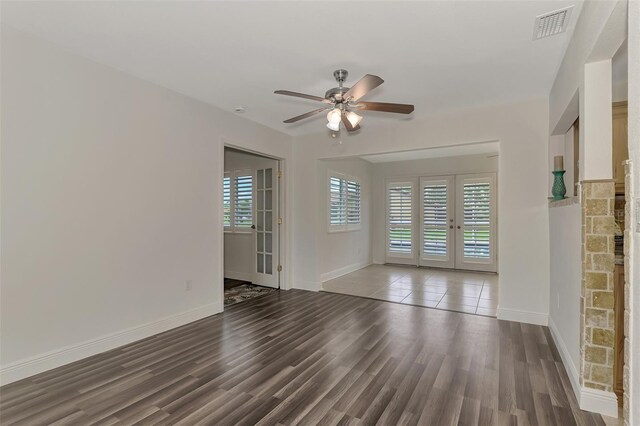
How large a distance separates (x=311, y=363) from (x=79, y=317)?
Answer: 2.07 m

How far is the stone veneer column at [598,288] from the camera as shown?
2.02m

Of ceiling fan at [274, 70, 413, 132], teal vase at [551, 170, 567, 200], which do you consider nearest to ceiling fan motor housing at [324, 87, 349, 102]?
ceiling fan at [274, 70, 413, 132]

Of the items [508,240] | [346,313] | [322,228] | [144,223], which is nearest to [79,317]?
[144,223]

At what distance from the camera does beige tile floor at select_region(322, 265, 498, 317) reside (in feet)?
14.9

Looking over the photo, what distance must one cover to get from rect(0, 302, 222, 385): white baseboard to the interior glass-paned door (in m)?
1.75

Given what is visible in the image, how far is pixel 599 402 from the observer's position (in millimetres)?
2041

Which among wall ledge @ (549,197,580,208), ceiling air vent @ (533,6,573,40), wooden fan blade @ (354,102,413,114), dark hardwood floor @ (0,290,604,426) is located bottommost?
dark hardwood floor @ (0,290,604,426)

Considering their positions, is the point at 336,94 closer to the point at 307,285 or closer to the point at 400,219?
the point at 307,285

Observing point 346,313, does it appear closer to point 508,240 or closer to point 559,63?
point 508,240

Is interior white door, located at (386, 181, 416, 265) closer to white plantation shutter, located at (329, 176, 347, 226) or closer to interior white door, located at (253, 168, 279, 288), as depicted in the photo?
white plantation shutter, located at (329, 176, 347, 226)

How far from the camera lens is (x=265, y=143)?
4926mm

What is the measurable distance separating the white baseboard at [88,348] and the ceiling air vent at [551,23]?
4.27 meters

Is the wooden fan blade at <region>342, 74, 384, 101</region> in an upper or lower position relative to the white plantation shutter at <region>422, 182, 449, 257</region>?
upper

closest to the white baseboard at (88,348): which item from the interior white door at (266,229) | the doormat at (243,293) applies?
the doormat at (243,293)
